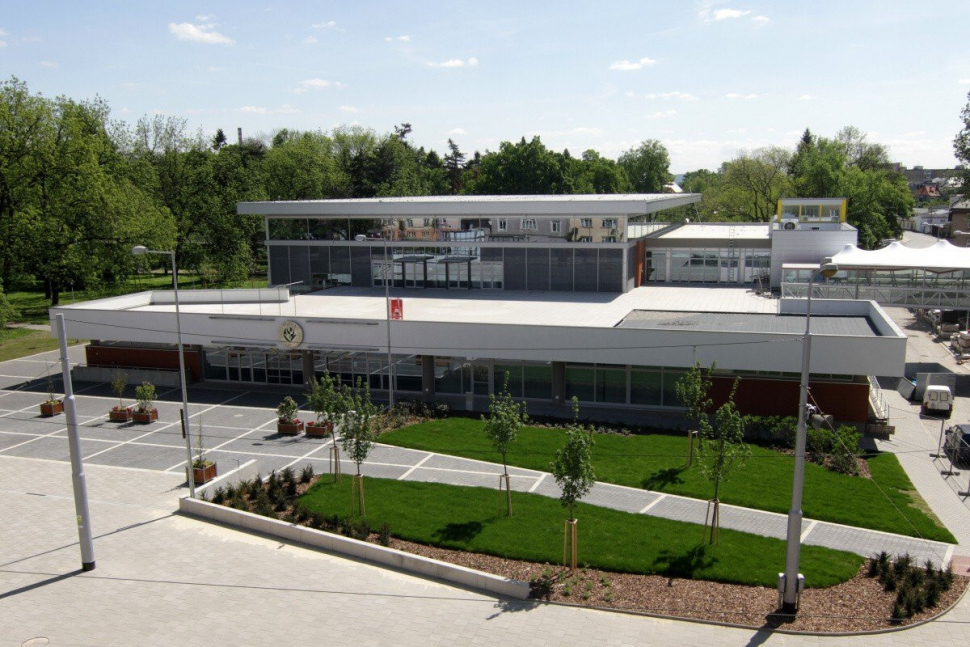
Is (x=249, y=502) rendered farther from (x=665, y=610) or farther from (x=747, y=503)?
(x=747, y=503)

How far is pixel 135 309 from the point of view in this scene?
36469 mm

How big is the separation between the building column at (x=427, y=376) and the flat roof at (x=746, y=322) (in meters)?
8.12

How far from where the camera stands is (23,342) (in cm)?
4647

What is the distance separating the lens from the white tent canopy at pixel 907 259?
35.6 m

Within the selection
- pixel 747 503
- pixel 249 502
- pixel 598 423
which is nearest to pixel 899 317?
pixel 598 423

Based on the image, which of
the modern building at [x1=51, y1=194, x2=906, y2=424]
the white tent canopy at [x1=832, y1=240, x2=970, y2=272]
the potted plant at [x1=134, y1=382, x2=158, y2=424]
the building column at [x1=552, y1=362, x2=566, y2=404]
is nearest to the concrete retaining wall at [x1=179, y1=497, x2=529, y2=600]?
the potted plant at [x1=134, y1=382, x2=158, y2=424]

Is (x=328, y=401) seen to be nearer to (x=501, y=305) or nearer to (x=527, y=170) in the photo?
(x=501, y=305)

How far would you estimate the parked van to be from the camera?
28875 mm

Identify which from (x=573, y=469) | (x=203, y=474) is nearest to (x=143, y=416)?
(x=203, y=474)

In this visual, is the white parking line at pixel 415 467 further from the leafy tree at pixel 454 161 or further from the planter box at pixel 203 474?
the leafy tree at pixel 454 161

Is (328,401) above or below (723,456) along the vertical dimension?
above

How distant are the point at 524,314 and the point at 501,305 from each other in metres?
2.94

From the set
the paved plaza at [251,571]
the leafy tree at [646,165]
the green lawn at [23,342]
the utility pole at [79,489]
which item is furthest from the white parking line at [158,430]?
the leafy tree at [646,165]

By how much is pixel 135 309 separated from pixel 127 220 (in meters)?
22.2
